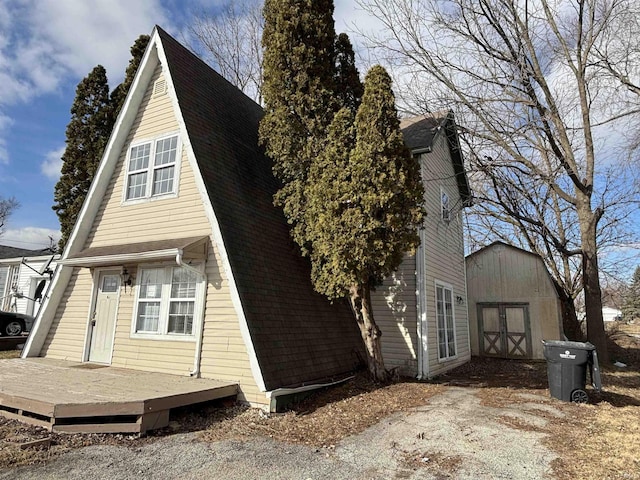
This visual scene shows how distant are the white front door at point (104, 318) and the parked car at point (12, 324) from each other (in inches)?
378

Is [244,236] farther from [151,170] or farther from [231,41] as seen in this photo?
[231,41]

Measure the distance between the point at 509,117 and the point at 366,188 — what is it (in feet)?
25.2

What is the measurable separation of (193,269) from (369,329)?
3.72 m

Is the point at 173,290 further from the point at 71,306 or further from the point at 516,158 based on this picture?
the point at 516,158

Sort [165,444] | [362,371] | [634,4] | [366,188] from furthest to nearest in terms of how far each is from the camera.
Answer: [634,4] < [362,371] < [366,188] < [165,444]

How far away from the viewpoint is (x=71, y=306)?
9.34 meters

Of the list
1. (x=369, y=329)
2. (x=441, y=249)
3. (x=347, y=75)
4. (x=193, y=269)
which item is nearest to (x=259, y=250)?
(x=193, y=269)

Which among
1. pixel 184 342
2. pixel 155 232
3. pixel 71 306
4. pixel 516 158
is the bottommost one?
pixel 184 342

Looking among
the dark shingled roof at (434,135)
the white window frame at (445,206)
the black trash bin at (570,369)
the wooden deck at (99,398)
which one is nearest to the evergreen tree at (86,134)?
the wooden deck at (99,398)

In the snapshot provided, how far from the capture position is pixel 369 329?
816 centimetres

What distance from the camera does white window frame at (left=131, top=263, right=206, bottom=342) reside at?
7539 millimetres

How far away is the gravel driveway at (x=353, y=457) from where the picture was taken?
4148 mm

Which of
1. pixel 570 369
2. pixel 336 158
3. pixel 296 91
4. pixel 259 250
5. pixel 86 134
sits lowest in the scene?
pixel 570 369

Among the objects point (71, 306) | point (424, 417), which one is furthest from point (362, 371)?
point (71, 306)
